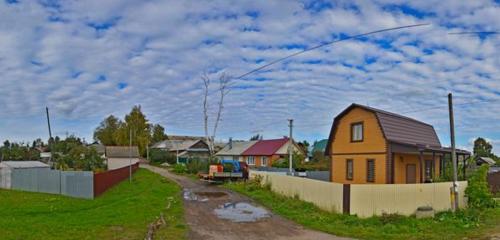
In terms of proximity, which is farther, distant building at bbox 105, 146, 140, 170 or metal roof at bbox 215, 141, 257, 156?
metal roof at bbox 215, 141, 257, 156

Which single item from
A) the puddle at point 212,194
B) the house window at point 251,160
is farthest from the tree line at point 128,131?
the puddle at point 212,194

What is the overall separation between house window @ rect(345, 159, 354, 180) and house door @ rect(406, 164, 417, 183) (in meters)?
3.19

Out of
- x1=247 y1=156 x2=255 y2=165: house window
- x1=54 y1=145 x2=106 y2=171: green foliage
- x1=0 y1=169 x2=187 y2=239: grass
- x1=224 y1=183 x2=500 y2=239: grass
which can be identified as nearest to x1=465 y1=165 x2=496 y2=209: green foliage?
x1=224 y1=183 x2=500 y2=239: grass

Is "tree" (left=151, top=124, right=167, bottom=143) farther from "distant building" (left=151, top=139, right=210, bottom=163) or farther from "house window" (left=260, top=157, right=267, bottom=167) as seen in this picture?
"house window" (left=260, top=157, right=267, bottom=167)

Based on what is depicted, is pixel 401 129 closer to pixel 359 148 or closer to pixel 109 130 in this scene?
pixel 359 148

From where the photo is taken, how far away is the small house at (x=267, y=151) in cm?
5947

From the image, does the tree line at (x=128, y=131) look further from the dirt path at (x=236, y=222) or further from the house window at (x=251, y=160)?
the dirt path at (x=236, y=222)

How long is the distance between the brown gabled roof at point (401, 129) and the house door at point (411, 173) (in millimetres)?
1365

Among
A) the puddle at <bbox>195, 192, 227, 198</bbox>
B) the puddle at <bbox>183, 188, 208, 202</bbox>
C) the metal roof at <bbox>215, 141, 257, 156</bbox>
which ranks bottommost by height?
the puddle at <bbox>195, 192, 227, 198</bbox>

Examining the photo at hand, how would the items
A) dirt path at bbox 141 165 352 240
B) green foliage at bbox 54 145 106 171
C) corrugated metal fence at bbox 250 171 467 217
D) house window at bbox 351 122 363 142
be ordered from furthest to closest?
1. green foliage at bbox 54 145 106 171
2. house window at bbox 351 122 363 142
3. corrugated metal fence at bbox 250 171 467 217
4. dirt path at bbox 141 165 352 240

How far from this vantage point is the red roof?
60406mm

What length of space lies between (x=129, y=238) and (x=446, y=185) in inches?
524

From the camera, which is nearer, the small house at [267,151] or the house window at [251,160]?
the small house at [267,151]

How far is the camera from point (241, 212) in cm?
1898
